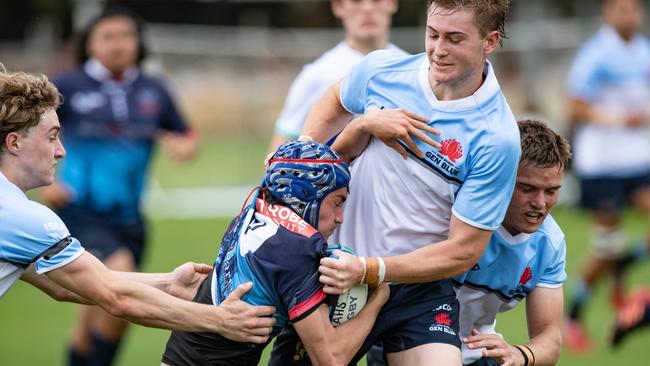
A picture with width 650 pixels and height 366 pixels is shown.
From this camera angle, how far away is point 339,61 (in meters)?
6.38

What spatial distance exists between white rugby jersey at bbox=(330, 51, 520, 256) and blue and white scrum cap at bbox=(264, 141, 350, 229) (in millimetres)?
342

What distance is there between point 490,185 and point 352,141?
1.98 ft

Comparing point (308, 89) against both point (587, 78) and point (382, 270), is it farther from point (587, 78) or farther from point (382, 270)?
point (587, 78)

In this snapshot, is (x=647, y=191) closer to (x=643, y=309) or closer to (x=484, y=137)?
(x=643, y=309)

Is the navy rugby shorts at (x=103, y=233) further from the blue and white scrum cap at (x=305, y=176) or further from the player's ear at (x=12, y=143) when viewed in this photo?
the blue and white scrum cap at (x=305, y=176)

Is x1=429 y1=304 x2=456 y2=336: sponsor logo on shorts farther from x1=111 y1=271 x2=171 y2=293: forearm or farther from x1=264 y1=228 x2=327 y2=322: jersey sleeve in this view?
x1=111 y1=271 x2=171 y2=293: forearm

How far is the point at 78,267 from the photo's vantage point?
13.8 feet

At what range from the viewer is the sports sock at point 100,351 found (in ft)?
24.5

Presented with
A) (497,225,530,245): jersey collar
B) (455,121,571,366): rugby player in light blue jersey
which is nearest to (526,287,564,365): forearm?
(455,121,571,366): rugby player in light blue jersey

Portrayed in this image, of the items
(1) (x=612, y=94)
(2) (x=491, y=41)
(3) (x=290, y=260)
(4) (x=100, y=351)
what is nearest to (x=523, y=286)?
(2) (x=491, y=41)

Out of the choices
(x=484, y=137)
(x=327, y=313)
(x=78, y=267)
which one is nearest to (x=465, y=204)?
(x=484, y=137)

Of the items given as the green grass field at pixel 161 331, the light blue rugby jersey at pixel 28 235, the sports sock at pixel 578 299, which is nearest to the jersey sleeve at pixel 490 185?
the light blue rugby jersey at pixel 28 235

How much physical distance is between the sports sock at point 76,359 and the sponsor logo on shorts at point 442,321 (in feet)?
11.9

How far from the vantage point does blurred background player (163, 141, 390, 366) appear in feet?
13.5
